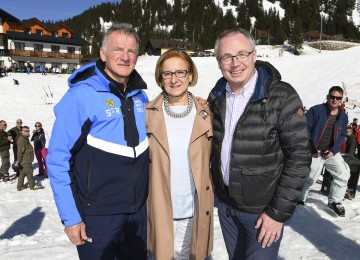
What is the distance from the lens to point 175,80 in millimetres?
2801

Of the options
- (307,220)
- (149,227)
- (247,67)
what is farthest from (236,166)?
(307,220)

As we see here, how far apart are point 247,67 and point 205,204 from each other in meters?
1.30

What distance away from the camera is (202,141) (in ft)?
8.98

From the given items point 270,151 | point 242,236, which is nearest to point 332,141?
point 242,236

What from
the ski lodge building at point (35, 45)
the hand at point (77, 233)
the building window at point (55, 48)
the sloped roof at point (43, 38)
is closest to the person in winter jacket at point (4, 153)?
the hand at point (77, 233)

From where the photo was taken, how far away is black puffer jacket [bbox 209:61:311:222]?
2.27 meters

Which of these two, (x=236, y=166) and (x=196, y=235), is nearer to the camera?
(x=236, y=166)

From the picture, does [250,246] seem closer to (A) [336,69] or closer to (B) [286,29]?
(A) [336,69]

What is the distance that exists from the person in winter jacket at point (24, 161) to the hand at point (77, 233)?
6.66m

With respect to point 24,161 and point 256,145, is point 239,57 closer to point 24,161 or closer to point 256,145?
point 256,145

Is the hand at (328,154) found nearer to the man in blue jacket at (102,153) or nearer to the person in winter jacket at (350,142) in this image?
the person in winter jacket at (350,142)

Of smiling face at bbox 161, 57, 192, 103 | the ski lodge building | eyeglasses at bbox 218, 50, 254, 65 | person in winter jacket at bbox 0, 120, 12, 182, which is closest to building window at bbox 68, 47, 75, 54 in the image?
the ski lodge building

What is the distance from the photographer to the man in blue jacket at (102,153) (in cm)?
236

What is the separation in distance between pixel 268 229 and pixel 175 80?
4.93 feet
